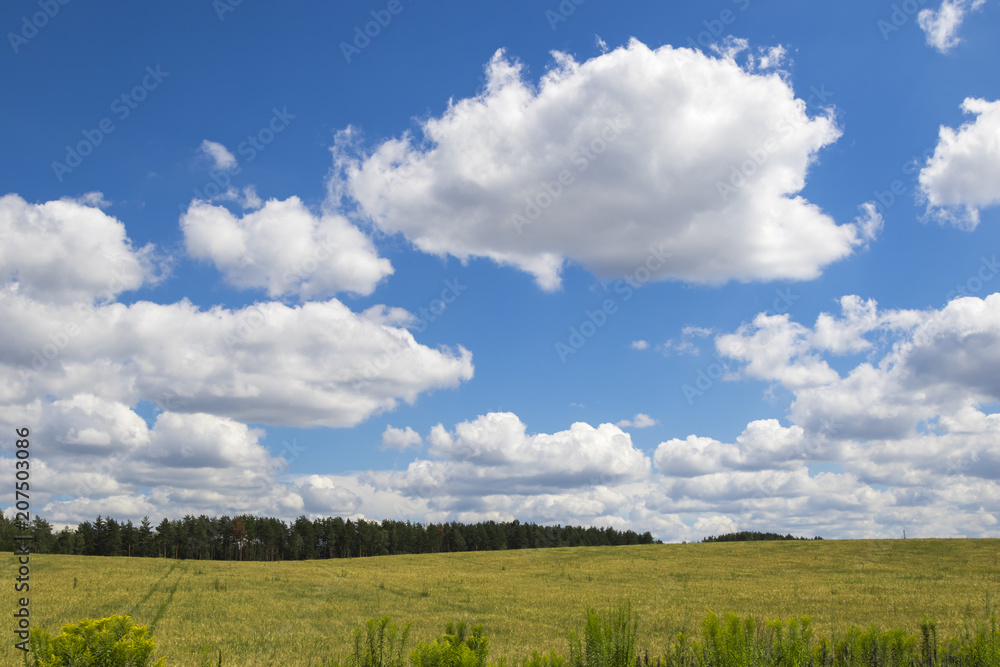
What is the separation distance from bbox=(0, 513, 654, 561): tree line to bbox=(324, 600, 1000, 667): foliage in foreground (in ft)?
406

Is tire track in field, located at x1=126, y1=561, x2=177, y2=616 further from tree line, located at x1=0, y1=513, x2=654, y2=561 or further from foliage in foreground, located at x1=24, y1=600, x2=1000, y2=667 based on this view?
tree line, located at x1=0, y1=513, x2=654, y2=561

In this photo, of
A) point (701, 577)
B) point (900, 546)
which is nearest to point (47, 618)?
point (701, 577)

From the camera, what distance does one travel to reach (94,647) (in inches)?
183

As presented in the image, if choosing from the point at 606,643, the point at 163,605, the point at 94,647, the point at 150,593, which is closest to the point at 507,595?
the point at 163,605

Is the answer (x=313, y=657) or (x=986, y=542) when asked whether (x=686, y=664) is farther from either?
(x=986, y=542)

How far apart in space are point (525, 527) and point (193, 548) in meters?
73.1

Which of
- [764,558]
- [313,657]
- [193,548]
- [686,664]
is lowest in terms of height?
[193,548]

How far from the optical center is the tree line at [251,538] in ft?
384

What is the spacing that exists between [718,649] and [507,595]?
109 ft

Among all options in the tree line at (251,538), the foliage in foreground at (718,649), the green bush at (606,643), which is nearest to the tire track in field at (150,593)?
the foliage in foreground at (718,649)

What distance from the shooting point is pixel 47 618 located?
24328 mm

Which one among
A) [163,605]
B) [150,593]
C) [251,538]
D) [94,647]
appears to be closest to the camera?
[94,647]

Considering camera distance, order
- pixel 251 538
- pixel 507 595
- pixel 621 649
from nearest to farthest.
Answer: pixel 621 649 → pixel 507 595 → pixel 251 538

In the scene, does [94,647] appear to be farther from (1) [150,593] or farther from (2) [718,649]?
(1) [150,593]
